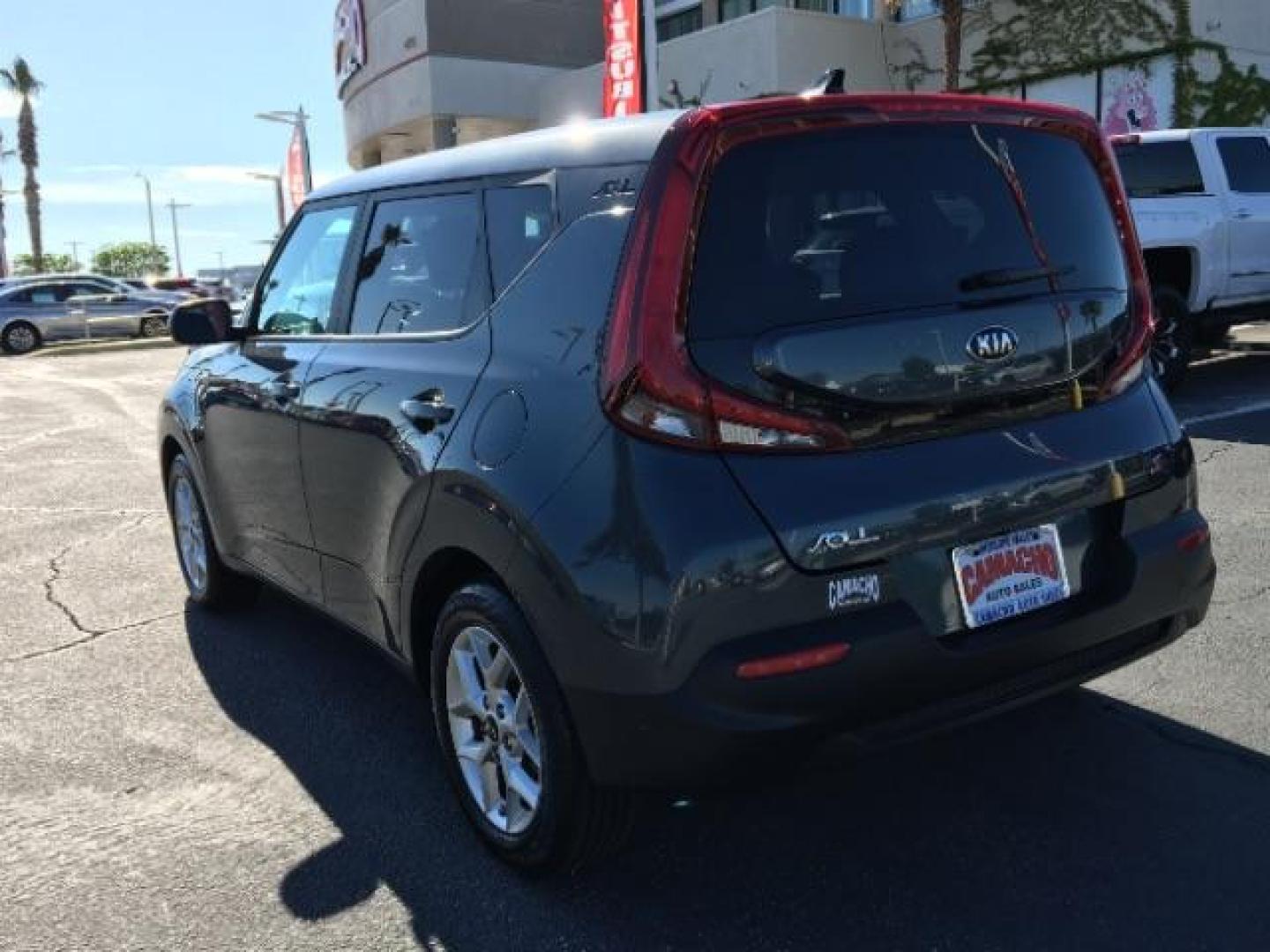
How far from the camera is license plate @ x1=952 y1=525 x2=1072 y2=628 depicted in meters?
2.61

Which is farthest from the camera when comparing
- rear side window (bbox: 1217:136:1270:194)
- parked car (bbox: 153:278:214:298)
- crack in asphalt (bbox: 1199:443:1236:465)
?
parked car (bbox: 153:278:214:298)

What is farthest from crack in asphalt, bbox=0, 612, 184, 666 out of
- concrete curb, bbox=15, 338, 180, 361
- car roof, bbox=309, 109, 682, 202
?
concrete curb, bbox=15, 338, 180, 361

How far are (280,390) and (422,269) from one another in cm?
82

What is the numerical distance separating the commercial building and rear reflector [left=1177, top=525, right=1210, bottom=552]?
58.9 feet

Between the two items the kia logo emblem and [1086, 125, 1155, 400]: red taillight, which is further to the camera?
[1086, 125, 1155, 400]: red taillight

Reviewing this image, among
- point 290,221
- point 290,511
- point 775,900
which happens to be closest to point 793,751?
point 775,900

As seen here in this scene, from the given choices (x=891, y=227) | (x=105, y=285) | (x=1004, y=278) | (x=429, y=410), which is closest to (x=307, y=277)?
(x=429, y=410)

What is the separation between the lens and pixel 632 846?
3043mm

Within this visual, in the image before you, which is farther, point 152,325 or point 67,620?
point 152,325

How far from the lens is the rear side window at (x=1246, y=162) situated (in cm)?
1013

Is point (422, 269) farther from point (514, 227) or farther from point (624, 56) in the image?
point (624, 56)

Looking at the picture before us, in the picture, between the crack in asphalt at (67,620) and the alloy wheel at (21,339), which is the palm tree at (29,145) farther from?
the crack in asphalt at (67,620)

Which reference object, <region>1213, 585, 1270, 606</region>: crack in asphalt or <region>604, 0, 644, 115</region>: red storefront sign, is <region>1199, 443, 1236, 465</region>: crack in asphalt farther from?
<region>604, 0, 644, 115</region>: red storefront sign

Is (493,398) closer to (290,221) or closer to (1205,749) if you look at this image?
(290,221)
